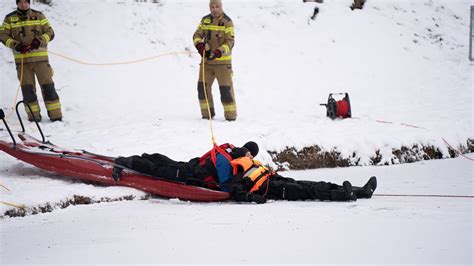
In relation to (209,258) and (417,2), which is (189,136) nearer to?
(209,258)

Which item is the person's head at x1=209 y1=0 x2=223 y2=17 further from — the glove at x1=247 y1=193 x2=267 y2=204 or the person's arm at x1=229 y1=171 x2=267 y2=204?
the glove at x1=247 y1=193 x2=267 y2=204

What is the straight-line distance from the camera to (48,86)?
28.0 ft

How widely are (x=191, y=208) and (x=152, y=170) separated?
2.99 feet

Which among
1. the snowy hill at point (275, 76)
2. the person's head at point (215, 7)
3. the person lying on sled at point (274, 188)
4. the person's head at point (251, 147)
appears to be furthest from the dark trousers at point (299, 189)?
the person's head at point (215, 7)

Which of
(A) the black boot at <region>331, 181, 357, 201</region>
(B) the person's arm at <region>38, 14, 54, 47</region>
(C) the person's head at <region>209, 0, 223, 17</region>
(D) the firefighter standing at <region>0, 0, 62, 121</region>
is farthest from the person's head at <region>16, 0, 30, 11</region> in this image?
(A) the black boot at <region>331, 181, 357, 201</region>

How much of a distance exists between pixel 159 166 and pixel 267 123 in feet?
11.0

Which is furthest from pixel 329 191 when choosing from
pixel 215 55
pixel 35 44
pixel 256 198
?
pixel 35 44

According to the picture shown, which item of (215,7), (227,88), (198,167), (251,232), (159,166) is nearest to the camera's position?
(251,232)

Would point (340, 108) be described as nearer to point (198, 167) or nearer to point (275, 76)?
point (275, 76)

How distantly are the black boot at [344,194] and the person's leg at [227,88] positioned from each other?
3.86 meters

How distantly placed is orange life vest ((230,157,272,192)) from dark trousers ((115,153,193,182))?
1.91 feet

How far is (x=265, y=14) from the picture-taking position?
14477 millimetres

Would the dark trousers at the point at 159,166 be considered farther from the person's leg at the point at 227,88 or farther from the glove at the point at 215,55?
the person's leg at the point at 227,88

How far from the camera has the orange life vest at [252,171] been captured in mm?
5844
